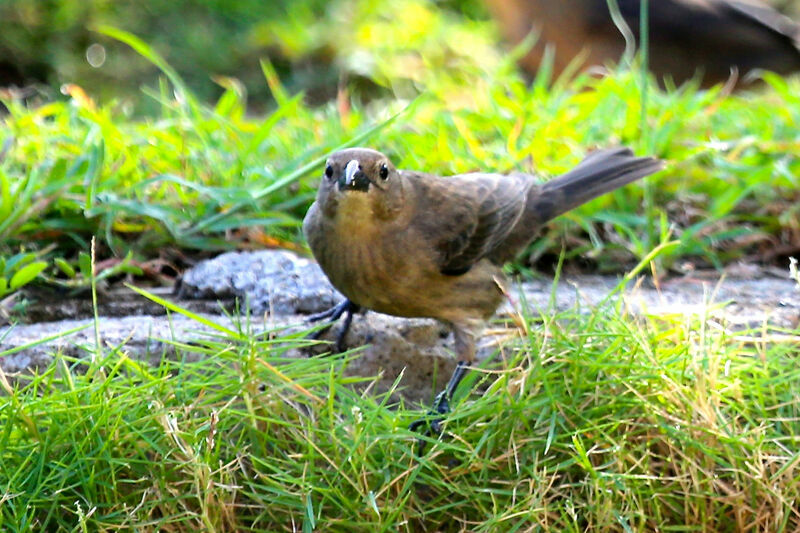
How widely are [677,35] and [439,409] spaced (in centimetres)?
547

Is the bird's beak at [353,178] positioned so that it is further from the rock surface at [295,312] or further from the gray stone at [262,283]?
the gray stone at [262,283]

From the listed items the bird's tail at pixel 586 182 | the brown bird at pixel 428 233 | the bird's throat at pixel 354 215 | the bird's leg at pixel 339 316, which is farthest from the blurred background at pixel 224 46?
the bird's throat at pixel 354 215

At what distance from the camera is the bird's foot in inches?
109

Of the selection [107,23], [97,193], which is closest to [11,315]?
[97,193]

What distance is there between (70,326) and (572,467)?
5.23 feet

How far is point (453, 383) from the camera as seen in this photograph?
3.04 metres

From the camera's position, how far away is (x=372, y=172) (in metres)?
3.09

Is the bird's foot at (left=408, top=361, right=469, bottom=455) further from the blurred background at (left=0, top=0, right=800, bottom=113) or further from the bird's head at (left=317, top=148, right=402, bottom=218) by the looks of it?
the blurred background at (left=0, top=0, right=800, bottom=113)

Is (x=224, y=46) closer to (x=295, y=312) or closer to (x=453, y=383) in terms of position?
(x=295, y=312)

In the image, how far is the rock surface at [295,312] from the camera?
3.05 metres

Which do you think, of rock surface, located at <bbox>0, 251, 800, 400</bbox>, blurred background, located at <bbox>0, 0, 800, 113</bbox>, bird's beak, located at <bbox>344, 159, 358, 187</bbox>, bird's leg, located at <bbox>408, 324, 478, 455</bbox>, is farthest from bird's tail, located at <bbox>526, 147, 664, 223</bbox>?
blurred background, located at <bbox>0, 0, 800, 113</bbox>

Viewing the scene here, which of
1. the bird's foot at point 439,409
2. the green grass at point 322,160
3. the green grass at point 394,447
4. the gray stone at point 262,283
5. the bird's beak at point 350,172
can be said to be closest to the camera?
the green grass at point 394,447

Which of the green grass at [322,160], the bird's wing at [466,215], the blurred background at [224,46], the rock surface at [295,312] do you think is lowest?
the blurred background at [224,46]

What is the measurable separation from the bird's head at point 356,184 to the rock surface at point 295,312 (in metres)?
0.39
